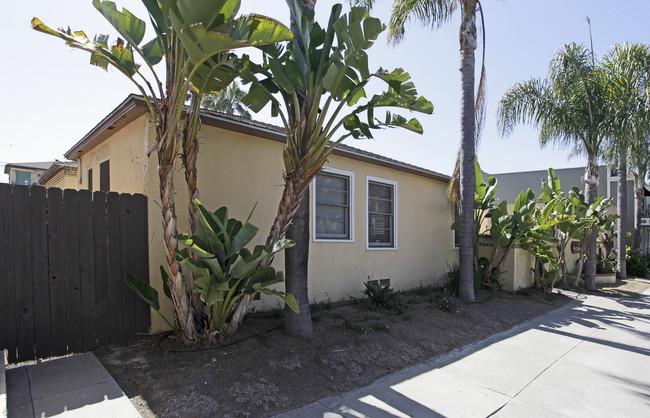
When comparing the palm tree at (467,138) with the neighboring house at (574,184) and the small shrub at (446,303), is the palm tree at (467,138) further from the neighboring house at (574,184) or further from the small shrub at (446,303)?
the neighboring house at (574,184)

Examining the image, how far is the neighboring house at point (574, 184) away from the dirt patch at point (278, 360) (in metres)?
22.5

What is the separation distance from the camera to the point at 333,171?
26.5 ft

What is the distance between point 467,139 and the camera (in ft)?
29.6

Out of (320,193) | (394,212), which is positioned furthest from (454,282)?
(320,193)

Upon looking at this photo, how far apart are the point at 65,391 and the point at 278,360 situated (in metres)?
2.22

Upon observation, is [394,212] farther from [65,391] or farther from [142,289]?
[65,391]

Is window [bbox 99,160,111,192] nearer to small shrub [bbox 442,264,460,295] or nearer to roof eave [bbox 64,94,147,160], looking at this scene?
roof eave [bbox 64,94,147,160]

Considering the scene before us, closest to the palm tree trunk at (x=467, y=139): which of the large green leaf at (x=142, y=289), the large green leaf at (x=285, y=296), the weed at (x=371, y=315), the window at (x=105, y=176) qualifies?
the weed at (x=371, y=315)

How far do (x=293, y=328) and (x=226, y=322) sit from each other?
0.97 m

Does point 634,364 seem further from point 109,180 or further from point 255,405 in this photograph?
point 109,180

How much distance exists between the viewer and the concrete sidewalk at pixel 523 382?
13.0 feet

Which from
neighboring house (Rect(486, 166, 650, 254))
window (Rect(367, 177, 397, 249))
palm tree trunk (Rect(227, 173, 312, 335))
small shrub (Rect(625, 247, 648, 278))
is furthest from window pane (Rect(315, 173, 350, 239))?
neighboring house (Rect(486, 166, 650, 254))

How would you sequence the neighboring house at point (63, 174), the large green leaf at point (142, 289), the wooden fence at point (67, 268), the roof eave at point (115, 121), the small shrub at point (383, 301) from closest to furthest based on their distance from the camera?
1. the wooden fence at point (67, 268)
2. the large green leaf at point (142, 289)
3. the roof eave at point (115, 121)
4. the small shrub at point (383, 301)
5. the neighboring house at point (63, 174)

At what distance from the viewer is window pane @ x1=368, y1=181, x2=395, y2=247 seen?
916 cm
